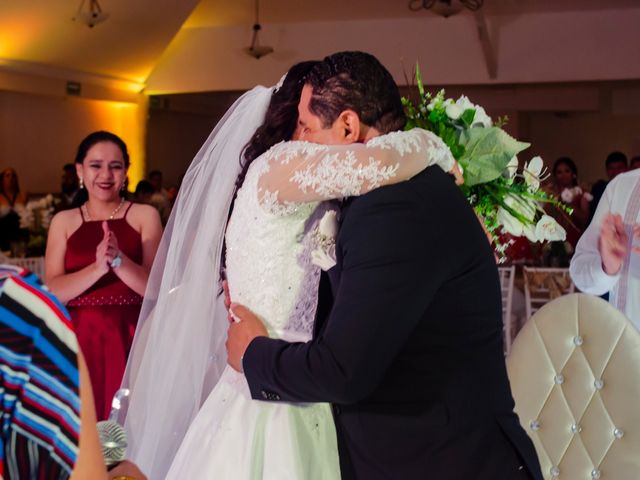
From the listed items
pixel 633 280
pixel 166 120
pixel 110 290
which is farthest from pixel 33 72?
pixel 633 280

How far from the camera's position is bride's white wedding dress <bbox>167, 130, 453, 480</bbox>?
207cm

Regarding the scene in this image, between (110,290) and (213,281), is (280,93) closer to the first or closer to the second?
(213,281)

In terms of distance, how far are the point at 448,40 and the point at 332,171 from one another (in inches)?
461

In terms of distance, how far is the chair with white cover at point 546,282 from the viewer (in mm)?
8039

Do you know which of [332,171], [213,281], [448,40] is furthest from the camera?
[448,40]

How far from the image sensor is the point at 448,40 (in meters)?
13.3

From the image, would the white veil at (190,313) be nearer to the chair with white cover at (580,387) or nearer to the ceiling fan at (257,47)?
the chair with white cover at (580,387)

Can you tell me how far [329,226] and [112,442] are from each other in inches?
36.9

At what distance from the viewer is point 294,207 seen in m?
2.04

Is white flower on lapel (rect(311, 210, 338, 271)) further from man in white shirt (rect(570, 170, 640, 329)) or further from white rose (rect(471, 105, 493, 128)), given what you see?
man in white shirt (rect(570, 170, 640, 329))

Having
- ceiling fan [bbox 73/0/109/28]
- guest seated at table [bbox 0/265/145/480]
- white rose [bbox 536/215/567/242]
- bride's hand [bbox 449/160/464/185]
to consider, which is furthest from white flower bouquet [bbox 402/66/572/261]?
ceiling fan [bbox 73/0/109/28]

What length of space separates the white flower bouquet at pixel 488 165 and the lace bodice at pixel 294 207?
0.27 m

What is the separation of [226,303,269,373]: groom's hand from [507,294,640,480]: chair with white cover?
701mm

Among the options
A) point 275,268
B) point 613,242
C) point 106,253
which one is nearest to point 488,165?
point 275,268
